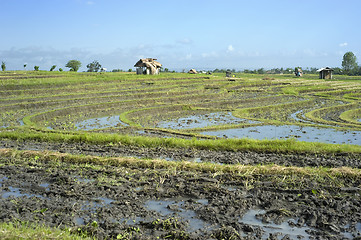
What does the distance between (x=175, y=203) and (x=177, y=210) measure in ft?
0.85

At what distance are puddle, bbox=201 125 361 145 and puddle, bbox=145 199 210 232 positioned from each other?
5957 mm

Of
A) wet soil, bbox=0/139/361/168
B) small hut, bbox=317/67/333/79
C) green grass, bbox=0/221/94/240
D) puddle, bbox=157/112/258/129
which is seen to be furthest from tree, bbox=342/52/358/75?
green grass, bbox=0/221/94/240

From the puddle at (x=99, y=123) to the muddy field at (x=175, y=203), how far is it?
17.7 feet

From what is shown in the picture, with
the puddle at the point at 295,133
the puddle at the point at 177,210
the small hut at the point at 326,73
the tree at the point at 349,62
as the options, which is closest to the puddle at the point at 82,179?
the puddle at the point at 177,210

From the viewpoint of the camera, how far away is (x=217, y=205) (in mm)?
4609

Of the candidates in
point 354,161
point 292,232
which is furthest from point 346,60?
point 292,232

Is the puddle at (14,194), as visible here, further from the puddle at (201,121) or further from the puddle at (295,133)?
the puddle at (201,121)

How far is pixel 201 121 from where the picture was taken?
13.7m

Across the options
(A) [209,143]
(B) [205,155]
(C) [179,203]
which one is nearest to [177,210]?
(C) [179,203]

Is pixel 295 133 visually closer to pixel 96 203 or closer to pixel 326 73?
pixel 96 203

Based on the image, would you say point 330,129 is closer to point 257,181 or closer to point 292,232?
point 257,181

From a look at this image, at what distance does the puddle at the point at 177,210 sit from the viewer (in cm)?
411

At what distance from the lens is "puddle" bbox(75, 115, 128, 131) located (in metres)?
12.0

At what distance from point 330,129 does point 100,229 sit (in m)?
10.1
